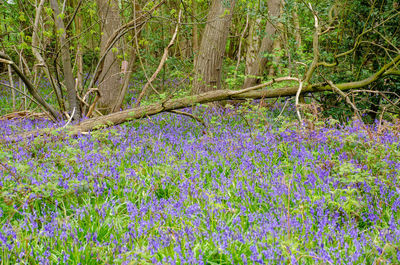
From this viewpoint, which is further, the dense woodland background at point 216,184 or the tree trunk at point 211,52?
the tree trunk at point 211,52

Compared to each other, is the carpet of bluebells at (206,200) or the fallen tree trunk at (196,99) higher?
the fallen tree trunk at (196,99)

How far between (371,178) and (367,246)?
1055 millimetres

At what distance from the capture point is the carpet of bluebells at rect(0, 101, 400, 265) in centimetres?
276

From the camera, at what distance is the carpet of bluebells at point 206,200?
9.05ft

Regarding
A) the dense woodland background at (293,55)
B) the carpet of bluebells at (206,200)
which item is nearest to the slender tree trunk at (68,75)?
the dense woodland background at (293,55)

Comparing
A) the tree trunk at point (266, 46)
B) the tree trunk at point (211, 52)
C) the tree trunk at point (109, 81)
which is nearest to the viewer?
the tree trunk at point (211, 52)

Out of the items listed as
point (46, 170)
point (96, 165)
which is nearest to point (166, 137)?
point (96, 165)

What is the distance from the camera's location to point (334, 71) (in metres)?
7.92

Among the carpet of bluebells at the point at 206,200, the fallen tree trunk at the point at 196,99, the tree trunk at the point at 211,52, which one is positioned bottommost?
the carpet of bluebells at the point at 206,200

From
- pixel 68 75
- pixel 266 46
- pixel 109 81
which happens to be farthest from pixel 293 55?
pixel 68 75

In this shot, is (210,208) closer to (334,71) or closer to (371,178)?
(371,178)

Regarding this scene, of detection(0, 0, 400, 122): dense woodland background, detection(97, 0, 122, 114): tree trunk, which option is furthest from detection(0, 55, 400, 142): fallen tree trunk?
detection(97, 0, 122, 114): tree trunk

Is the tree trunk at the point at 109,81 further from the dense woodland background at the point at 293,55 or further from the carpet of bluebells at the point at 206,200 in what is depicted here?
the carpet of bluebells at the point at 206,200

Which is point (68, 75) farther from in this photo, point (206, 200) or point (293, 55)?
point (293, 55)
